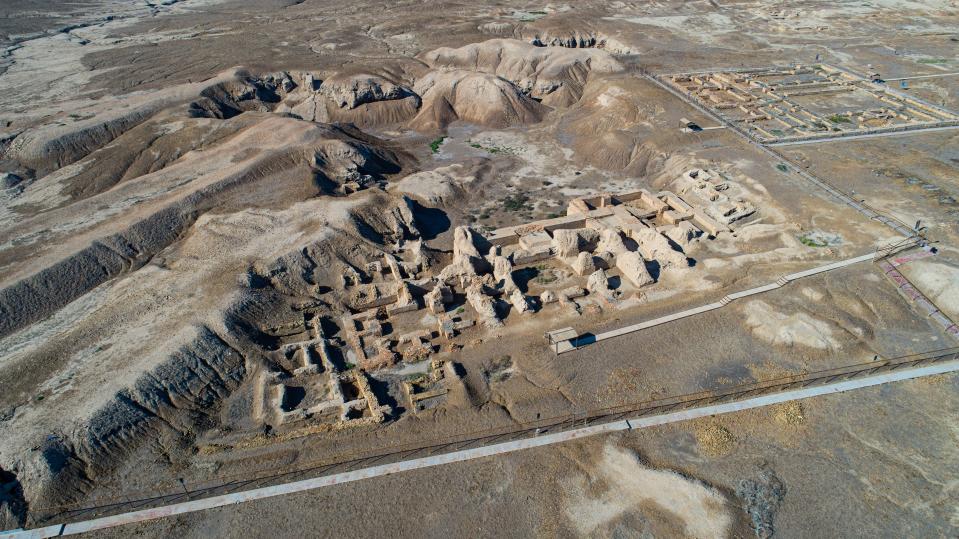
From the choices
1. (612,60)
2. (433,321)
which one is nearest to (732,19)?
(612,60)

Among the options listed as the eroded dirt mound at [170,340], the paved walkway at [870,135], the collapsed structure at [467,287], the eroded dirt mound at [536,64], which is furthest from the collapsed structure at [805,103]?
the eroded dirt mound at [170,340]

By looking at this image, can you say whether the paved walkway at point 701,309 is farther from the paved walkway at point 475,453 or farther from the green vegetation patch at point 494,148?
the green vegetation patch at point 494,148

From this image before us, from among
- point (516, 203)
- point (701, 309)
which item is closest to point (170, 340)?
point (516, 203)

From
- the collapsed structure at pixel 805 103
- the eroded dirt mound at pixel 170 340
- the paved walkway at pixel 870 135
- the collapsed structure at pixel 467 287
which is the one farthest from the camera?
the collapsed structure at pixel 805 103

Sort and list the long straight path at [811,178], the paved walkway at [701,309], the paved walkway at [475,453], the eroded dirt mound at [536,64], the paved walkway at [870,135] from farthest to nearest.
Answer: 1. the eroded dirt mound at [536,64]
2. the paved walkway at [870,135]
3. the long straight path at [811,178]
4. the paved walkway at [701,309]
5. the paved walkway at [475,453]

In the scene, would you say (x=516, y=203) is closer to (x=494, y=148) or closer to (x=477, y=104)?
(x=494, y=148)

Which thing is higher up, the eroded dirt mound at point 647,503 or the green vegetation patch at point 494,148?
the green vegetation patch at point 494,148

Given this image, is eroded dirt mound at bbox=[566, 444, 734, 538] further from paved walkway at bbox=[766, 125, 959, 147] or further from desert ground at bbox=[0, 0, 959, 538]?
paved walkway at bbox=[766, 125, 959, 147]
